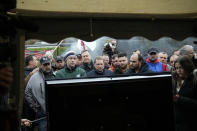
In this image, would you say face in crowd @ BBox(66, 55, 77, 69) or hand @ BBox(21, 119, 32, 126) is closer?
hand @ BBox(21, 119, 32, 126)

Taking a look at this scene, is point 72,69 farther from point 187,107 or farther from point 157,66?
point 187,107

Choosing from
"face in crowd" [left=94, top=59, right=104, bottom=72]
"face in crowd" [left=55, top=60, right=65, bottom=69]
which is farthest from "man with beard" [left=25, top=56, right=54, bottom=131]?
"face in crowd" [left=94, top=59, right=104, bottom=72]

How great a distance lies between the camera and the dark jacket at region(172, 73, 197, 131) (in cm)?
265

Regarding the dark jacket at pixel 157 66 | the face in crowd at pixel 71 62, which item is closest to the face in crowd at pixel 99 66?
the face in crowd at pixel 71 62

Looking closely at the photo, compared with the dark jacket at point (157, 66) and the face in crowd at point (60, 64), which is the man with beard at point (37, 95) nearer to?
the face in crowd at point (60, 64)

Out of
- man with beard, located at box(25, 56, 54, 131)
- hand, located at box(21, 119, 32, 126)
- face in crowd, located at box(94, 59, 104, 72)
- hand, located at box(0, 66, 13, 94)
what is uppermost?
face in crowd, located at box(94, 59, 104, 72)

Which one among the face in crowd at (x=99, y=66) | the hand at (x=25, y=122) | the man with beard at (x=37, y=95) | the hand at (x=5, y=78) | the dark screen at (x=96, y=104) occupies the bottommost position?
the hand at (x=25, y=122)

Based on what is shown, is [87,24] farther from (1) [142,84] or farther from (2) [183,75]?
(1) [142,84]

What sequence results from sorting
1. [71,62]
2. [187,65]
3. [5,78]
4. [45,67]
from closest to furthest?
[5,78], [187,65], [45,67], [71,62]

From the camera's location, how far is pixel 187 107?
2.66 metres

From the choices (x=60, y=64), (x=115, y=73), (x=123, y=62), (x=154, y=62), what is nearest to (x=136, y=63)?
(x=123, y=62)

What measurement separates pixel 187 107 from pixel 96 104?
1.86m

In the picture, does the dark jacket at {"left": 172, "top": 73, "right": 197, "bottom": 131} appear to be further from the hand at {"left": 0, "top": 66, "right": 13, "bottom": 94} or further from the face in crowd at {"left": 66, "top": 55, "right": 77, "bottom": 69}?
the face in crowd at {"left": 66, "top": 55, "right": 77, "bottom": 69}

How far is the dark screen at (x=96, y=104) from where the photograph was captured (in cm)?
103
